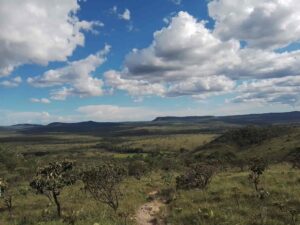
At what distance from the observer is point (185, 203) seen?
28516 mm

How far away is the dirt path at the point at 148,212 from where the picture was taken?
25.1 metres

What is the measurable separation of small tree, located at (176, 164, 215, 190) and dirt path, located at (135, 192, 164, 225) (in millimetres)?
4164

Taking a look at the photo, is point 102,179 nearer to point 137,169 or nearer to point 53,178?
point 53,178

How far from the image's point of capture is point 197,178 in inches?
1371

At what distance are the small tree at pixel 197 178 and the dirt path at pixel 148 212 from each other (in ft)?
13.7

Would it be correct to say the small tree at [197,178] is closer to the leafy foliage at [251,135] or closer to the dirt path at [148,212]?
the dirt path at [148,212]

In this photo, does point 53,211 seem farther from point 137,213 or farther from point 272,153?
point 272,153

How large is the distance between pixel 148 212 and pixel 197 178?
326 inches

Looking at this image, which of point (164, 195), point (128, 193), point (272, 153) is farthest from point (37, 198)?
point (272, 153)

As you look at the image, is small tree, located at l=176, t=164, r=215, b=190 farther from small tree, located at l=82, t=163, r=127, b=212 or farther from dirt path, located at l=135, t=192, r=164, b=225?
small tree, located at l=82, t=163, r=127, b=212

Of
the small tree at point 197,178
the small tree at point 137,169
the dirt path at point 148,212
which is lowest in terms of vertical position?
the small tree at point 137,169

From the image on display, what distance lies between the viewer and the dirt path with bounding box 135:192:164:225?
25.1 m

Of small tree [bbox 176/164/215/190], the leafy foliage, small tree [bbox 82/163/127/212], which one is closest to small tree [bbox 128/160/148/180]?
small tree [bbox 176/164/215/190]

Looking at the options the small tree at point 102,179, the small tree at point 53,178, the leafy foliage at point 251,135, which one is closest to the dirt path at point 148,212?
the small tree at point 102,179
